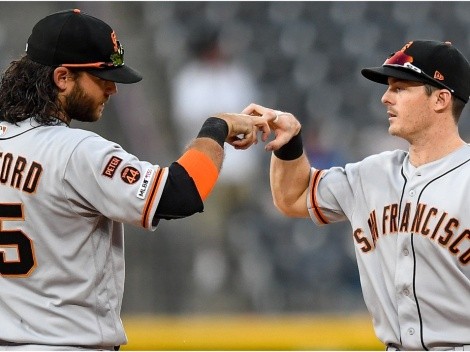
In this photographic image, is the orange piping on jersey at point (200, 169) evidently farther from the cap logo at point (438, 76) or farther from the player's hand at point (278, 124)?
the cap logo at point (438, 76)

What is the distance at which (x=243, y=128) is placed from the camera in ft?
10.5

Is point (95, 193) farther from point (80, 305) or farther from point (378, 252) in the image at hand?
point (378, 252)

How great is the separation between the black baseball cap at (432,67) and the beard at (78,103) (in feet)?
3.23

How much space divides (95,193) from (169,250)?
13.8 feet

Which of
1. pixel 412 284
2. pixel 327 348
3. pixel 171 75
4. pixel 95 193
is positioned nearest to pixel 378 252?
pixel 412 284

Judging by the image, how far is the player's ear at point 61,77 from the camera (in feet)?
9.52

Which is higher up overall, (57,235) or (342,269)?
(57,235)

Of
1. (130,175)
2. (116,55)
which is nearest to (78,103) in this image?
(116,55)

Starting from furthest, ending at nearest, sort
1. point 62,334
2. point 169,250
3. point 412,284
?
1. point 169,250
2. point 412,284
3. point 62,334

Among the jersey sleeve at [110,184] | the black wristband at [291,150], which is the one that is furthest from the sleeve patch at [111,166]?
the black wristband at [291,150]

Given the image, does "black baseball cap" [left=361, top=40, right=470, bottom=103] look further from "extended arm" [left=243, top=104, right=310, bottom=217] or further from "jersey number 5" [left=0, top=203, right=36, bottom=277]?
"jersey number 5" [left=0, top=203, right=36, bottom=277]

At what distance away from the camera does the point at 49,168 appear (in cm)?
277

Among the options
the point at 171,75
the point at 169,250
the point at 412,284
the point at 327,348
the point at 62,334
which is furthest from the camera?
the point at 171,75

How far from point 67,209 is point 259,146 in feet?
15.4
